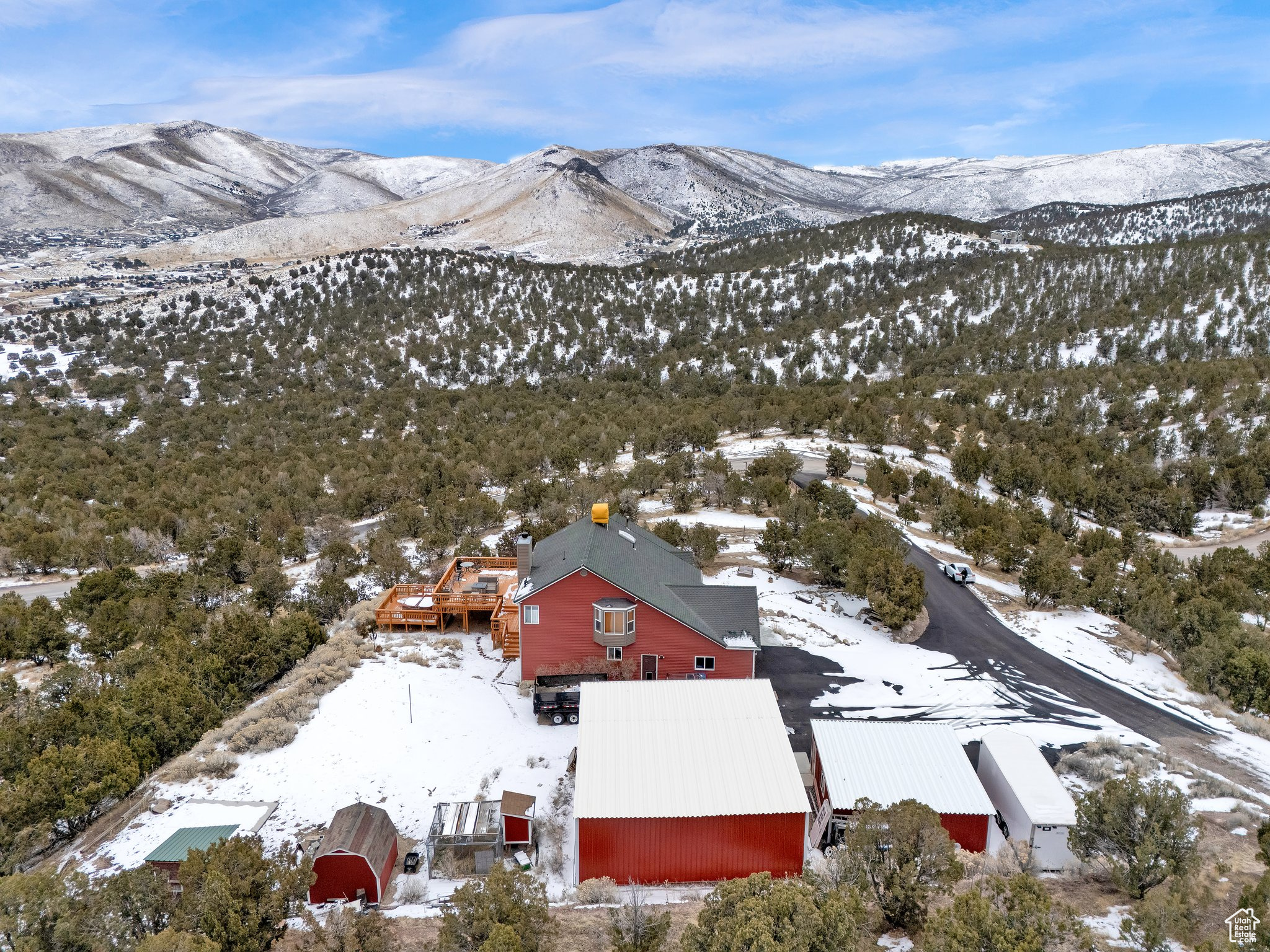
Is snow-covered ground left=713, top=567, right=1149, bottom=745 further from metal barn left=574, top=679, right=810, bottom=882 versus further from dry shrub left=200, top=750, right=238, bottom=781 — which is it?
dry shrub left=200, top=750, right=238, bottom=781

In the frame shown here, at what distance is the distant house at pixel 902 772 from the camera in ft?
51.6

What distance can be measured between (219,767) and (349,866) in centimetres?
736

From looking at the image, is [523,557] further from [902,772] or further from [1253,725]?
[1253,725]

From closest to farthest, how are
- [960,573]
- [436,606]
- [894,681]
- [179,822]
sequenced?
[179,822]
[894,681]
[436,606]
[960,573]

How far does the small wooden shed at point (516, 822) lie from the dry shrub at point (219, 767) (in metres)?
8.73

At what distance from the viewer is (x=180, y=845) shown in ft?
48.9

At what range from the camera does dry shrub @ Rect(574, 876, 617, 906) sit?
14336 mm

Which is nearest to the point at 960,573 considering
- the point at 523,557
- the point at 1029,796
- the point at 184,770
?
the point at 1029,796

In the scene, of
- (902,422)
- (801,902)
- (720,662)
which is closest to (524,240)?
(902,422)

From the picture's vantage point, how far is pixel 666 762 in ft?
52.6

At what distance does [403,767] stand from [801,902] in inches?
527

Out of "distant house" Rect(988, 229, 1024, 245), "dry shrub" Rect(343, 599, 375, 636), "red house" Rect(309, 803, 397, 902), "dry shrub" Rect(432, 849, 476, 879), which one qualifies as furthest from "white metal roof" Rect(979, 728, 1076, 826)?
"distant house" Rect(988, 229, 1024, 245)

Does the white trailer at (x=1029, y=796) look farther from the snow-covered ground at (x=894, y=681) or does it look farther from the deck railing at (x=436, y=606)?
the deck railing at (x=436, y=606)

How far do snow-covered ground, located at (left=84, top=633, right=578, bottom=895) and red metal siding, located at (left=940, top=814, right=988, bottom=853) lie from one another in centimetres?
923
